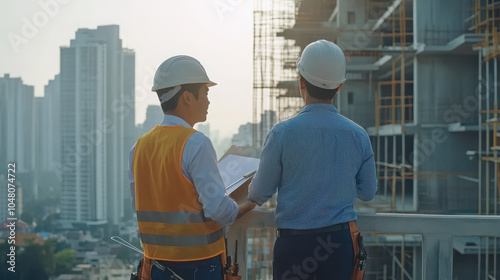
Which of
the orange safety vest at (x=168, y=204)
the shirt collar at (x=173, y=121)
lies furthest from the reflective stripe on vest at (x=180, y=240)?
the shirt collar at (x=173, y=121)

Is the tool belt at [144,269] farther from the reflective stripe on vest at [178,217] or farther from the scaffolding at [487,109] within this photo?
the scaffolding at [487,109]

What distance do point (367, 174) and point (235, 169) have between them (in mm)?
577

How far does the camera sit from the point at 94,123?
1177 cm

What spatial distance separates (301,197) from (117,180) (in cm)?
1214

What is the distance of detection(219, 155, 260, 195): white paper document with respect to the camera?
1.95 meters

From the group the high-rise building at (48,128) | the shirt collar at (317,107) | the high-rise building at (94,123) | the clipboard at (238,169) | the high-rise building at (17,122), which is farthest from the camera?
the high-rise building at (94,123)

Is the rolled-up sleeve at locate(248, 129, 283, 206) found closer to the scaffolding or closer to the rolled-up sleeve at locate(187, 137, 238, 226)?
the rolled-up sleeve at locate(187, 137, 238, 226)

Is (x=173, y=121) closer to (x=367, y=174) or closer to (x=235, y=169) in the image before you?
(x=235, y=169)

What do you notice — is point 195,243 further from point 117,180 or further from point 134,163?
point 117,180

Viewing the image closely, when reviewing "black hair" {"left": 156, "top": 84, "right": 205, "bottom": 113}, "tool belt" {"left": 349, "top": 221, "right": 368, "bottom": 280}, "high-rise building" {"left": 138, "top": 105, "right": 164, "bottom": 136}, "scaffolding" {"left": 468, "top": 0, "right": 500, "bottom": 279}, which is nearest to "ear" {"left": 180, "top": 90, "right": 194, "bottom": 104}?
"black hair" {"left": 156, "top": 84, "right": 205, "bottom": 113}

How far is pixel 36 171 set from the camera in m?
10.8

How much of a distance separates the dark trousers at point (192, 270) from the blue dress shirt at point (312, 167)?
312mm

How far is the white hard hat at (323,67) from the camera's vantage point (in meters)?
1.75

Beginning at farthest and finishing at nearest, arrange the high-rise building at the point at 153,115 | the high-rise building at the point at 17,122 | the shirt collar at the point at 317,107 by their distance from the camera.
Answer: the high-rise building at the point at 17,122, the high-rise building at the point at 153,115, the shirt collar at the point at 317,107
